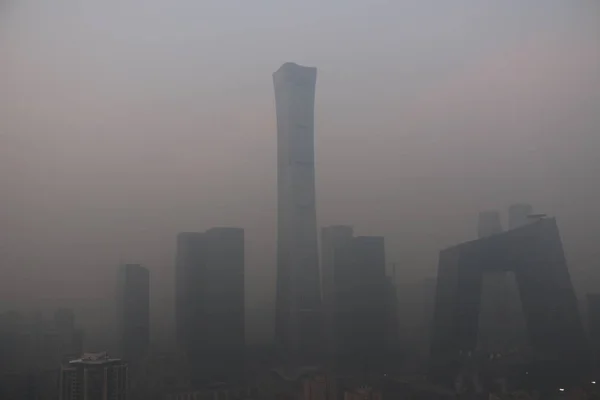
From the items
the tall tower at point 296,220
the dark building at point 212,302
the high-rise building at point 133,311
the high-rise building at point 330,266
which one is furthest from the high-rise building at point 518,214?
the high-rise building at point 133,311

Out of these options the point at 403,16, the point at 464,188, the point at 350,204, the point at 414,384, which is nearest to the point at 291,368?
the point at 414,384

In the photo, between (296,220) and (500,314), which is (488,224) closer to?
(500,314)

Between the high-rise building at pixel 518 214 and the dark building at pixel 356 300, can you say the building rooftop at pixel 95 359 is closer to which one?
the dark building at pixel 356 300

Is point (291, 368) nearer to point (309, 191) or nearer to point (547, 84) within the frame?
point (309, 191)

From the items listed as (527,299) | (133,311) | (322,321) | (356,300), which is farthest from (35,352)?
(527,299)

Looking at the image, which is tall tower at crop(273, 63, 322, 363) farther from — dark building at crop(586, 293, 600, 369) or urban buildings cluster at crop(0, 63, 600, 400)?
dark building at crop(586, 293, 600, 369)

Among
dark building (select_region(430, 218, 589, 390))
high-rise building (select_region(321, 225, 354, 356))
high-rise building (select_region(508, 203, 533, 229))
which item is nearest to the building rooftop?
high-rise building (select_region(321, 225, 354, 356))
